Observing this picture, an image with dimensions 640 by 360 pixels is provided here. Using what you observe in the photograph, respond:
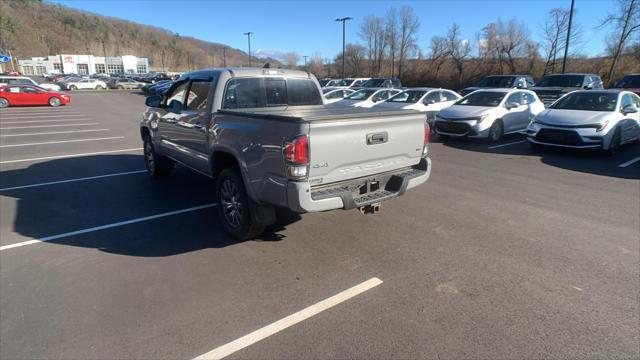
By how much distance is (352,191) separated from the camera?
3754 millimetres

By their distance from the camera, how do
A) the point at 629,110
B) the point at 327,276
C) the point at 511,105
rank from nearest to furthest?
the point at 327,276 < the point at 629,110 < the point at 511,105

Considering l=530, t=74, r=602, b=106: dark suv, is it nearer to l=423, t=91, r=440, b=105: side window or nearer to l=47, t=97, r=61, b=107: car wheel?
l=423, t=91, r=440, b=105: side window

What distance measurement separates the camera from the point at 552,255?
13.2 ft

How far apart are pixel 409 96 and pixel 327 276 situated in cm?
1244

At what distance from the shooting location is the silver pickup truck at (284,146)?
3357mm

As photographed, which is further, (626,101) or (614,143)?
(626,101)

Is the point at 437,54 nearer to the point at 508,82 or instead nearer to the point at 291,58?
the point at 508,82

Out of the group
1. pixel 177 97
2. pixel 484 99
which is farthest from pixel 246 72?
pixel 484 99

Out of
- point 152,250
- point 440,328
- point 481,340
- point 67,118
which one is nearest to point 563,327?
point 481,340

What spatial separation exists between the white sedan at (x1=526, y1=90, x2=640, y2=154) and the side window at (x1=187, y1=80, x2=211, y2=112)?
877cm

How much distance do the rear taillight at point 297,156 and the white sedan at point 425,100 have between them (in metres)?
11.2

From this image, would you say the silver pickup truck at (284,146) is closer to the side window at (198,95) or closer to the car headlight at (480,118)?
the side window at (198,95)

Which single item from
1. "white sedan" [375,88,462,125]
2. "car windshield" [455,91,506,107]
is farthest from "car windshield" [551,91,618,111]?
"white sedan" [375,88,462,125]

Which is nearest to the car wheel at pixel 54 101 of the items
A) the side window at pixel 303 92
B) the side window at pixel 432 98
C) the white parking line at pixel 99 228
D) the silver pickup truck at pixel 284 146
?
the side window at pixel 432 98
